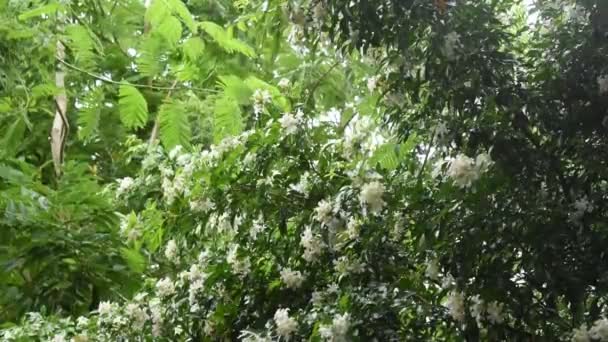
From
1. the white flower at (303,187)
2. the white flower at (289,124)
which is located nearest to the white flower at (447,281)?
the white flower at (303,187)

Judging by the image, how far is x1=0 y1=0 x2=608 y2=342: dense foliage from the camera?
171 cm

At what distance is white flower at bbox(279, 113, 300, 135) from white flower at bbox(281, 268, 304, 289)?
407mm

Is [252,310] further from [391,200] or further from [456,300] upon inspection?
[456,300]

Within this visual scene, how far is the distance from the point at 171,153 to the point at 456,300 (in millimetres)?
1489

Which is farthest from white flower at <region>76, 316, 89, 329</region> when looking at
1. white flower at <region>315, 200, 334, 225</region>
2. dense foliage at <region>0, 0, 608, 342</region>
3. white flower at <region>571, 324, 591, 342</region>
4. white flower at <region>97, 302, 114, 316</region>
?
white flower at <region>571, 324, 591, 342</region>

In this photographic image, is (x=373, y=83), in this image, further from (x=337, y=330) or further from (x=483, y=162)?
(x=337, y=330)

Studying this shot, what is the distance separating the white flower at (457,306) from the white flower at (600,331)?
274mm

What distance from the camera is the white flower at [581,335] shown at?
61.4 inches

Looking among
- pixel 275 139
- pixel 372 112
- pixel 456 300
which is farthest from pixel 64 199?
pixel 456 300

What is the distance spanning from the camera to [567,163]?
178 cm

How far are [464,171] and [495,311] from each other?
1.00 ft

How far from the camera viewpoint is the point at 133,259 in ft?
10.4

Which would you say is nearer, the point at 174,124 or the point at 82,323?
the point at 82,323

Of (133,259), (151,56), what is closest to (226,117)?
(151,56)
